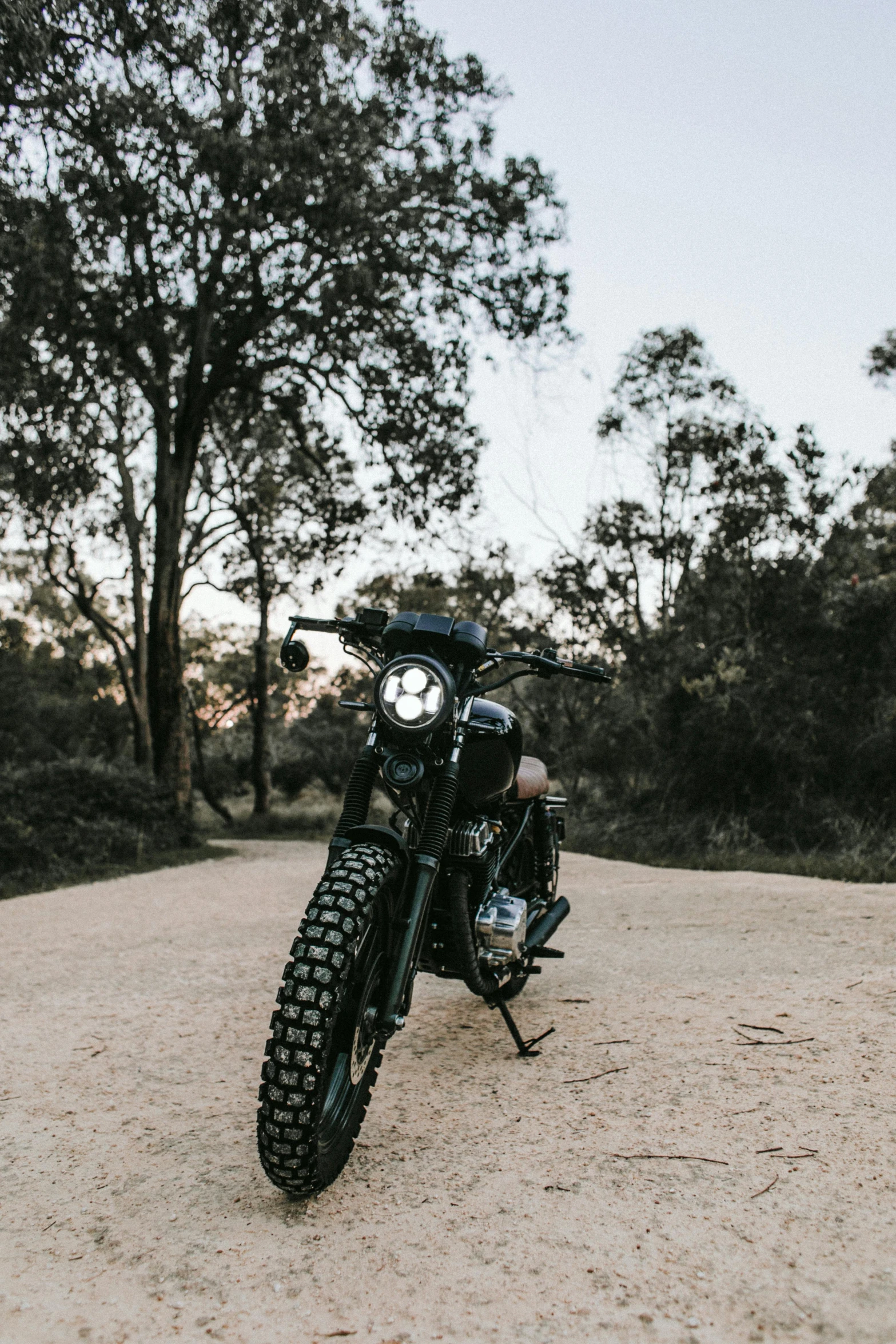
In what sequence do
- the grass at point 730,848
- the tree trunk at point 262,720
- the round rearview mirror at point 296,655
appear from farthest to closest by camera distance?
the tree trunk at point 262,720
the grass at point 730,848
the round rearview mirror at point 296,655

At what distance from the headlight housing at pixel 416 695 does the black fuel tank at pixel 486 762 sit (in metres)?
0.54

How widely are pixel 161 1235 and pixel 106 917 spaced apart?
5.03m

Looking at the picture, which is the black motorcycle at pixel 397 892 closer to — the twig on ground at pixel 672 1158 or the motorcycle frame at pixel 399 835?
the motorcycle frame at pixel 399 835

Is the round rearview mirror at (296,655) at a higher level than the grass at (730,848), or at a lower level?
higher

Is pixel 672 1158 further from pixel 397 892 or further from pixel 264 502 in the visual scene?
pixel 264 502

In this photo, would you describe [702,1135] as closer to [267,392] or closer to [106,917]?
[106,917]

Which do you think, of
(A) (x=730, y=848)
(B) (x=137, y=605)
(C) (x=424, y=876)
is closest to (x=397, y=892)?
(C) (x=424, y=876)

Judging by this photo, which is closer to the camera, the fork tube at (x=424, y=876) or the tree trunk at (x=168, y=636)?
the fork tube at (x=424, y=876)

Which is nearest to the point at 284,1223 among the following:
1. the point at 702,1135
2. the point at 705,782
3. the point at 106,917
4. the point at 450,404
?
the point at 702,1135

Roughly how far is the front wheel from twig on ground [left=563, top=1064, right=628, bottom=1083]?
0.86 meters

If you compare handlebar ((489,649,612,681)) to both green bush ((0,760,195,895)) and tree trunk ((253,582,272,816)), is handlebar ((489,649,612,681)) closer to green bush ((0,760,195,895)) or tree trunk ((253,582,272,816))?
green bush ((0,760,195,895))

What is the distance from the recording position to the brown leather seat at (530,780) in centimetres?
382

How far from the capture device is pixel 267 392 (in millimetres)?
13562

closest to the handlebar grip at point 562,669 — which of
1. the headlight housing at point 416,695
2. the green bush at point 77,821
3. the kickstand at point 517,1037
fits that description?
the headlight housing at point 416,695
